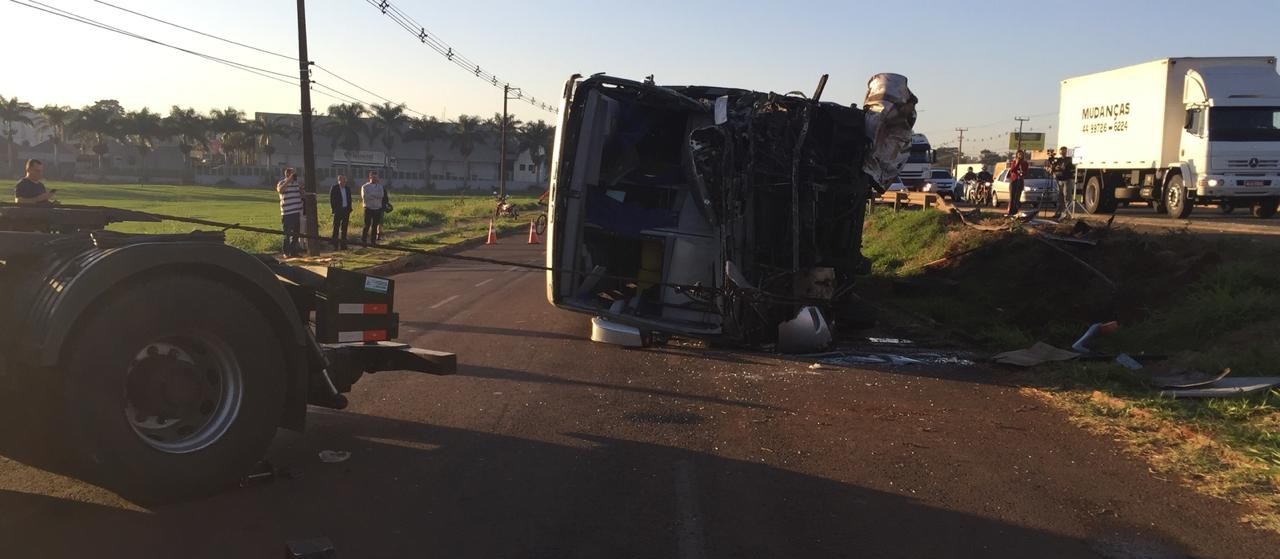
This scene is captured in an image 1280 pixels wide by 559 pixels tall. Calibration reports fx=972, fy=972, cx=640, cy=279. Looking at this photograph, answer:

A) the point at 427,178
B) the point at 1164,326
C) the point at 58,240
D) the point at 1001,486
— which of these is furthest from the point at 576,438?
the point at 427,178

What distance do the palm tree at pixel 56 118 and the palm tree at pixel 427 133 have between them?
3171 cm

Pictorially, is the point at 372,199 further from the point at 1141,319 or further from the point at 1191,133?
the point at 1191,133

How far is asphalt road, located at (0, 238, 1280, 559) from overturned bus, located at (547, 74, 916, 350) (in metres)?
1.27

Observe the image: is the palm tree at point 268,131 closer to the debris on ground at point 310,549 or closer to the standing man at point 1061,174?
the standing man at point 1061,174

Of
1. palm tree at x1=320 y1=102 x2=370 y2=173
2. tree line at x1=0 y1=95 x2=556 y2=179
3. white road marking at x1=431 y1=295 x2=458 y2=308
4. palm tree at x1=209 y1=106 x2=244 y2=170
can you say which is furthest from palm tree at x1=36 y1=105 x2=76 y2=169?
white road marking at x1=431 y1=295 x2=458 y2=308

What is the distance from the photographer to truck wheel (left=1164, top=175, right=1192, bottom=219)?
73.0ft

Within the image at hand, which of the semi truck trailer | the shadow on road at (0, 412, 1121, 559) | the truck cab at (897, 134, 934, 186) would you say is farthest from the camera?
the truck cab at (897, 134, 934, 186)

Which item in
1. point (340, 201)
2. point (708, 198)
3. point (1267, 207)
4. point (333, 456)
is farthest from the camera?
point (1267, 207)

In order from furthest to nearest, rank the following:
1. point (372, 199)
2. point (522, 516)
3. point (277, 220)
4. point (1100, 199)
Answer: point (277, 220), point (1100, 199), point (372, 199), point (522, 516)

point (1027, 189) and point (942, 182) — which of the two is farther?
point (942, 182)

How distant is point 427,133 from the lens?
106m

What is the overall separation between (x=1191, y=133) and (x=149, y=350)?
75.6 ft

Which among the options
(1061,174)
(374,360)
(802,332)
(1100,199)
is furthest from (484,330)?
(1100,199)

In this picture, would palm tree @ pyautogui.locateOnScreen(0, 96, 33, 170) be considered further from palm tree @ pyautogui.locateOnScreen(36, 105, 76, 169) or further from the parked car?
the parked car
